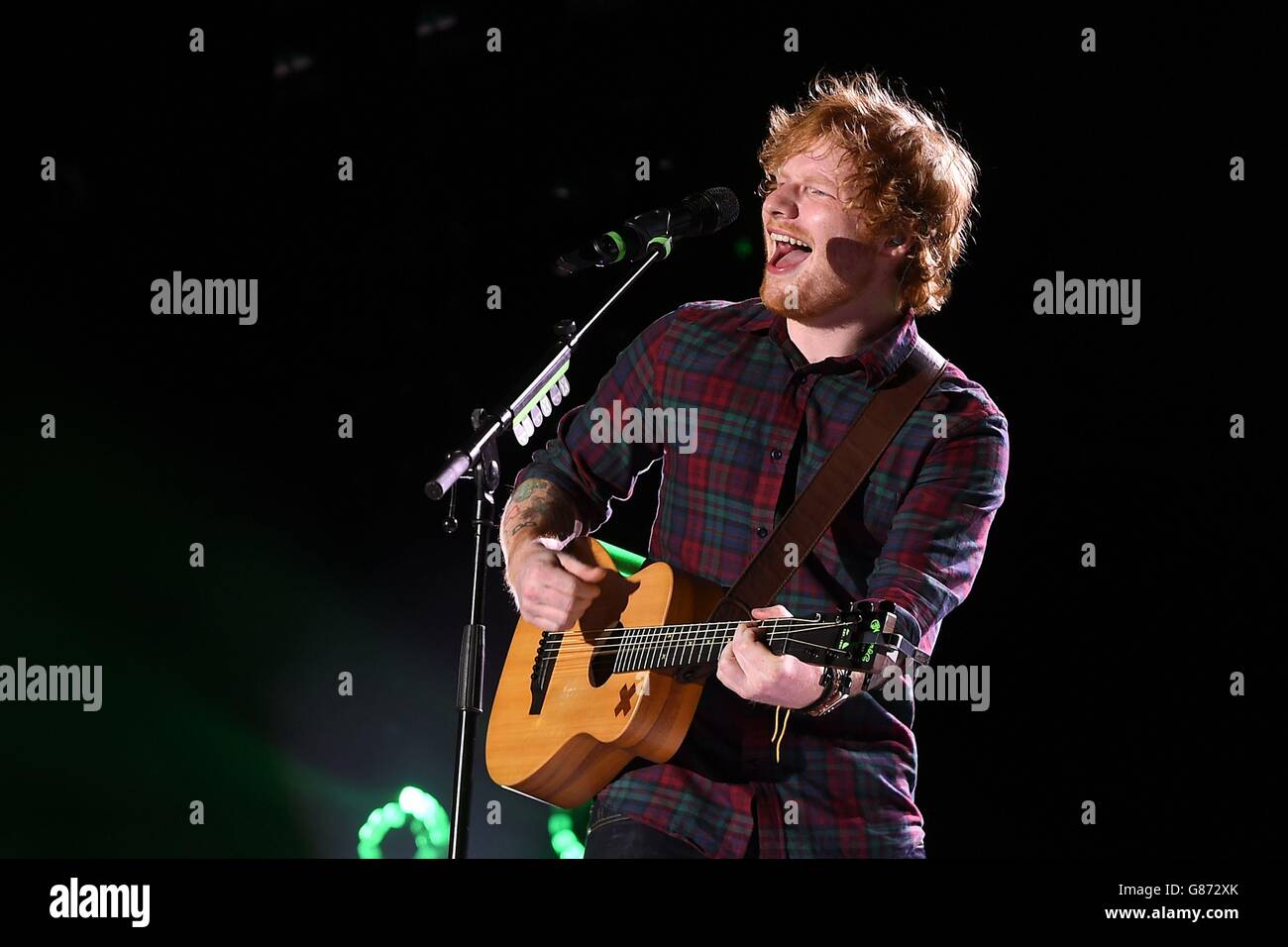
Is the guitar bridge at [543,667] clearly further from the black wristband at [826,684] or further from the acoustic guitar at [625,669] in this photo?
the black wristband at [826,684]

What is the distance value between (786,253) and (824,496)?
0.58m

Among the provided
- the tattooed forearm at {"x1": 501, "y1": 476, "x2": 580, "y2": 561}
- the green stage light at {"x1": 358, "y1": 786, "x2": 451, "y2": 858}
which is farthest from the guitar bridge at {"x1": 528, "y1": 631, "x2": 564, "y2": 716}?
the green stage light at {"x1": 358, "y1": 786, "x2": 451, "y2": 858}

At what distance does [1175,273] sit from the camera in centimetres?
369

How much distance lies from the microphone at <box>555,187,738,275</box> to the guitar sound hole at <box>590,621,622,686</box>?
31.7 inches

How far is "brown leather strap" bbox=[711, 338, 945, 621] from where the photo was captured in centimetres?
278

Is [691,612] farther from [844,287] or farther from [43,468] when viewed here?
[43,468]

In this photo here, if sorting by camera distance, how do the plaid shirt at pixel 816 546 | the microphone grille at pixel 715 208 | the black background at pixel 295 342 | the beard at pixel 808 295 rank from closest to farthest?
1. the plaid shirt at pixel 816 546
2. the beard at pixel 808 295
3. the microphone grille at pixel 715 208
4. the black background at pixel 295 342

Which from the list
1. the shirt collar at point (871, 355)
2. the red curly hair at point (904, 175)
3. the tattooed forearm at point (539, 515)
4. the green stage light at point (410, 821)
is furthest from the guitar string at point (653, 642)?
the green stage light at point (410, 821)

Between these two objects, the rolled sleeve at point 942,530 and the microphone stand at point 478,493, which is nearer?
the rolled sleeve at point 942,530

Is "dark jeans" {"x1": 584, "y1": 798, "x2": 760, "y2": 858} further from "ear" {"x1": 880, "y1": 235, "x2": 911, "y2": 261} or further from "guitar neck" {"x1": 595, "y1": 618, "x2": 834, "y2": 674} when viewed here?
"ear" {"x1": 880, "y1": 235, "x2": 911, "y2": 261}

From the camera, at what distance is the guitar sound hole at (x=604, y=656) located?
3.01 m

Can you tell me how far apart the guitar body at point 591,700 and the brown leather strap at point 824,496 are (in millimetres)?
125

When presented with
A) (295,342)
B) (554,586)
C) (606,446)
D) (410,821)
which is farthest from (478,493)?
(410,821)

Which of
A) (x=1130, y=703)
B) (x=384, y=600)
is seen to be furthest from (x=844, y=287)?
(x=384, y=600)
